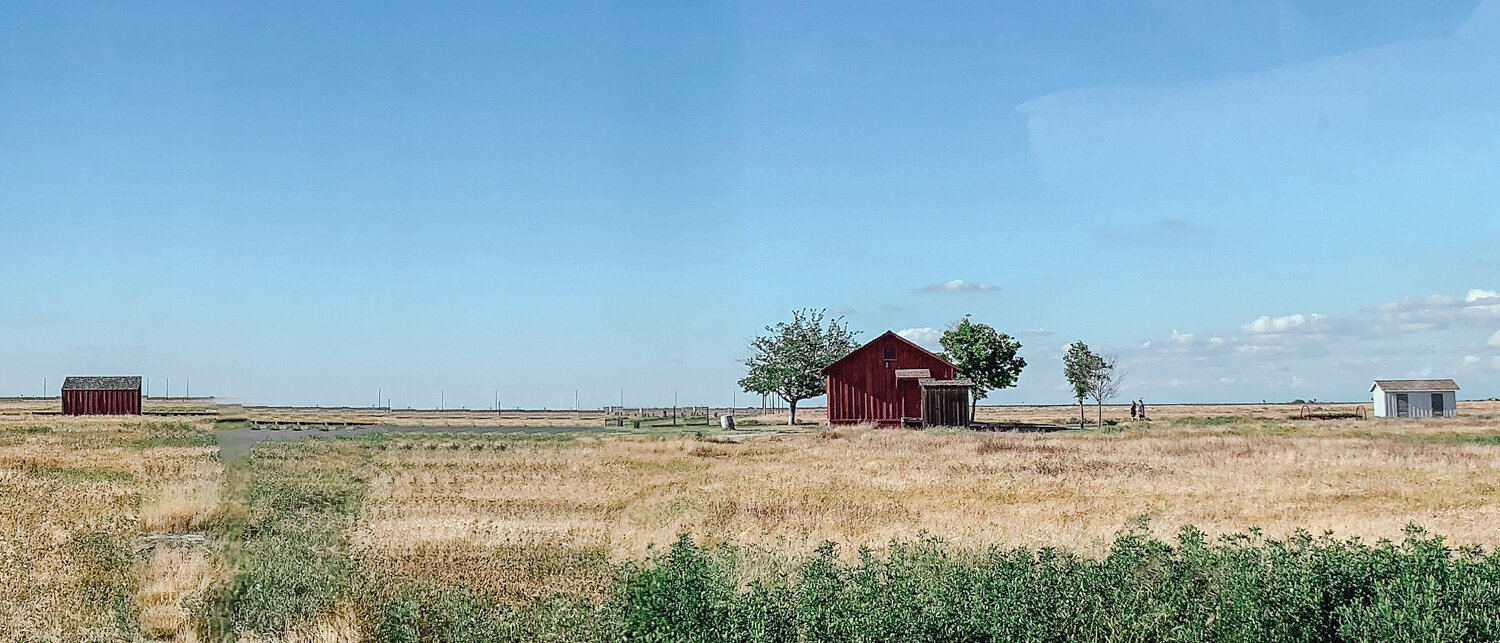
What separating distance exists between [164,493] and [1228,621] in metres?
13.3

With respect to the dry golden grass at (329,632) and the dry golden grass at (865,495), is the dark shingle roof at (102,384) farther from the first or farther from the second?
the dry golden grass at (329,632)

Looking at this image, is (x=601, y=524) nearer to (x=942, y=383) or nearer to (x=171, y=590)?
(x=171, y=590)

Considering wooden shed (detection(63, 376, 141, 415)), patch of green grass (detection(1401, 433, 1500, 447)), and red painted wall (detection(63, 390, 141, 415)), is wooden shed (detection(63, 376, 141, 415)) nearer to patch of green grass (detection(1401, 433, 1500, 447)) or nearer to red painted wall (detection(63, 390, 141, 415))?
red painted wall (detection(63, 390, 141, 415))

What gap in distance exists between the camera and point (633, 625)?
27.6 feet

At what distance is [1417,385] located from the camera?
78.7 m

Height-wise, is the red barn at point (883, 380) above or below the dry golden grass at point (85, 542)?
above

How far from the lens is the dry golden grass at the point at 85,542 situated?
941 cm

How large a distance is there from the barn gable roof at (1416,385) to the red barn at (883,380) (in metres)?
39.8

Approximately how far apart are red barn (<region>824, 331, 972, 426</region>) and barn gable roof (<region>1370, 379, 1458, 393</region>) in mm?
39836

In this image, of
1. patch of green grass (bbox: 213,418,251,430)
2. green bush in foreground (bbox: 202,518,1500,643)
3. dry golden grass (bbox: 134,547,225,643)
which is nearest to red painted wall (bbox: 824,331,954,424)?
green bush in foreground (bbox: 202,518,1500,643)

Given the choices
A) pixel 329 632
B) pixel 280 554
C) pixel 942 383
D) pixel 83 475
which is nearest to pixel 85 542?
pixel 280 554

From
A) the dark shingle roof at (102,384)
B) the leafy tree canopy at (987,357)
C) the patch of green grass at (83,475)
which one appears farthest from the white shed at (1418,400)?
the dark shingle roof at (102,384)

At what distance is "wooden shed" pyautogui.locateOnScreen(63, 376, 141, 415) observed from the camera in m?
84.1

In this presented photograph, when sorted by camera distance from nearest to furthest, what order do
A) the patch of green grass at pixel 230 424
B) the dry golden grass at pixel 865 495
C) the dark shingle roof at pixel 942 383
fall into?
the patch of green grass at pixel 230 424
the dry golden grass at pixel 865 495
the dark shingle roof at pixel 942 383
